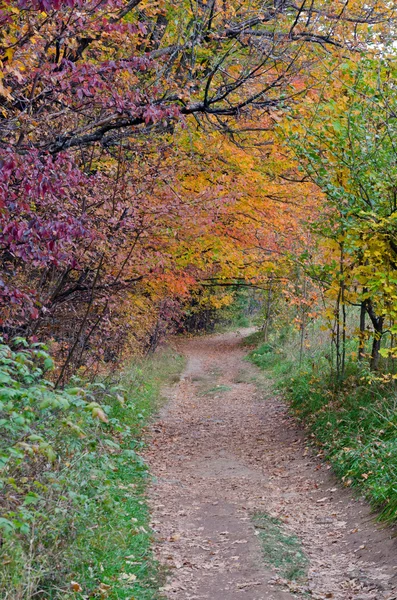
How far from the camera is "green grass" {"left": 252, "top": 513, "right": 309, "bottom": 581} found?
544 centimetres

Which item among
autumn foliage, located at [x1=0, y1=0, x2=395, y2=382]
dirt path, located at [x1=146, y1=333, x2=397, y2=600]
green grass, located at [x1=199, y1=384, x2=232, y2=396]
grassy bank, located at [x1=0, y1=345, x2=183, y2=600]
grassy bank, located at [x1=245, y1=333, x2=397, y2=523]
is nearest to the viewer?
grassy bank, located at [x1=0, y1=345, x2=183, y2=600]

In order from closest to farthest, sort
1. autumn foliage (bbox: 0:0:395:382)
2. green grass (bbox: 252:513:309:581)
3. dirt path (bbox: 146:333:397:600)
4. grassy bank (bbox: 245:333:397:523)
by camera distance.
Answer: dirt path (bbox: 146:333:397:600) → green grass (bbox: 252:513:309:581) → autumn foliage (bbox: 0:0:395:382) → grassy bank (bbox: 245:333:397:523)

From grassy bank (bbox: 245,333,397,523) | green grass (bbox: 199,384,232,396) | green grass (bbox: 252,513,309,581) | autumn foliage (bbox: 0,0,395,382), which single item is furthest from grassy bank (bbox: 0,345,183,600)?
green grass (bbox: 199,384,232,396)

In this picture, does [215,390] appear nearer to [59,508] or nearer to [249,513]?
[249,513]

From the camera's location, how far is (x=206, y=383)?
61.7ft

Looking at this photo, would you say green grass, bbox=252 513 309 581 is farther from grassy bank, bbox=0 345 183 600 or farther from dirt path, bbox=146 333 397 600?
grassy bank, bbox=0 345 183 600

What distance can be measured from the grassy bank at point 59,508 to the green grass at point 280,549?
1120mm

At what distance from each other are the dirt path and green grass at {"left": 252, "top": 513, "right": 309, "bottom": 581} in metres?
0.07

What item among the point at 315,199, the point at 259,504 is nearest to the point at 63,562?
the point at 259,504

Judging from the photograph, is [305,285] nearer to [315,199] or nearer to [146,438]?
[315,199]

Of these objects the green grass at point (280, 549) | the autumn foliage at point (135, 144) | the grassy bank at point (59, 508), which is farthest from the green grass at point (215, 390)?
the grassy bank at point (59, 508)

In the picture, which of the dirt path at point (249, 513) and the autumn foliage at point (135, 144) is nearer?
the dirt path at point (249, 513)

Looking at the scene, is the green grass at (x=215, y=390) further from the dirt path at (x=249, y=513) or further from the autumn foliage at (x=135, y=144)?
the autumn foliage at (x=135, y=144)

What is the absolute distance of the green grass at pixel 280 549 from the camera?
5438mm
